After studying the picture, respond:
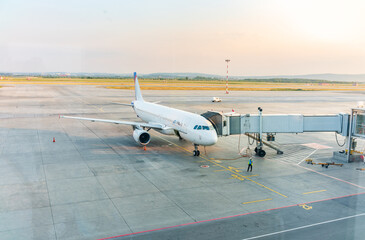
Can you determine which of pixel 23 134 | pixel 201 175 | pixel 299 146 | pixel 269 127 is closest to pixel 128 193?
pixel 201 175

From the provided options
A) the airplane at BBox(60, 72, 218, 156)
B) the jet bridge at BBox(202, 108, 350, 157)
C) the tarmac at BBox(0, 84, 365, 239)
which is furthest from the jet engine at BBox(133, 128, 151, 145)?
the jet bridge at BBox(202, 108, 350, 157)

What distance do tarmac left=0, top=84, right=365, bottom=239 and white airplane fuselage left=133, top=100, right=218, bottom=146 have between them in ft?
6.22

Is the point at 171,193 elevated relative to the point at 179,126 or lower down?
lower down

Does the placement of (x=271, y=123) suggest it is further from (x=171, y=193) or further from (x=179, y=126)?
(x=171, y=193)

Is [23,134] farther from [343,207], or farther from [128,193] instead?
[343,207]

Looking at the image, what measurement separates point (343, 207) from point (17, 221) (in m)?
17.0

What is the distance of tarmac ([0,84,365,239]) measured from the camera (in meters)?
14.2

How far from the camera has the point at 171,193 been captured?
61.7ft

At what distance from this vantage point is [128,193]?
61.5ft

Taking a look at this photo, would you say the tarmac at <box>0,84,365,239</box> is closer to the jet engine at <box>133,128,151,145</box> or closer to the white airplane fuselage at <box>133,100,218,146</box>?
the jet engine at <box>133,128,151,145</box>

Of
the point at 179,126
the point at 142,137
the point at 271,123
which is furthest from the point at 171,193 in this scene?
the point at 271,123

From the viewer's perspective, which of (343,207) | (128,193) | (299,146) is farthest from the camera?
(299,146)

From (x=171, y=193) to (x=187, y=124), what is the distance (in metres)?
9.83

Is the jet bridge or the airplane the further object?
the jet bridge
